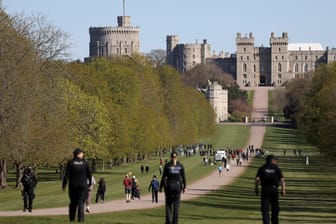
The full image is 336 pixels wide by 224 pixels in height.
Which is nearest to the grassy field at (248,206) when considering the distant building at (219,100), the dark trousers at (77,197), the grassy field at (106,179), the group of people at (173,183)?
the dark trousers at (77,197)

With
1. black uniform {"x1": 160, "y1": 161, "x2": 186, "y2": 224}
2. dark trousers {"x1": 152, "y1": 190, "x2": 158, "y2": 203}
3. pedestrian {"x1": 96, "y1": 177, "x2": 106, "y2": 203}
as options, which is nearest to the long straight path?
dark trousers {"x1": 152, "y1": 190, "x2": 158, "y2": 203}

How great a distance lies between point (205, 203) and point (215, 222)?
1363 cm

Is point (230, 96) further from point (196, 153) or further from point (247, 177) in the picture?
point (247, 177)

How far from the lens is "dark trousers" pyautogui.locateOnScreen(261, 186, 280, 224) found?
20.2 metres

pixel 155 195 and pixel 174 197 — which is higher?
pixel 174 197

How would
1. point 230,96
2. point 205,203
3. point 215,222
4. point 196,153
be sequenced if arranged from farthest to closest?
point 230,96
point 196,153
point 205,203
point 215,222

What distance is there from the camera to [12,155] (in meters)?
48.2

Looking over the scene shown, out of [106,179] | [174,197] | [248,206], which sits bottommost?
[106,179]

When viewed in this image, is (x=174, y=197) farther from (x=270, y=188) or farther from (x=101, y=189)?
(x=101, y=189)

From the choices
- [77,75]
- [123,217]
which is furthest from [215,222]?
[77,75]

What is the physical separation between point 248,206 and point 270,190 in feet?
65.6

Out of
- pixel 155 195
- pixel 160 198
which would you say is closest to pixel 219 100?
pixel 160 198

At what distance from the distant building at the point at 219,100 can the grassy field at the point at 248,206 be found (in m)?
102

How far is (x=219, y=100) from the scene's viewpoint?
18588 cm
